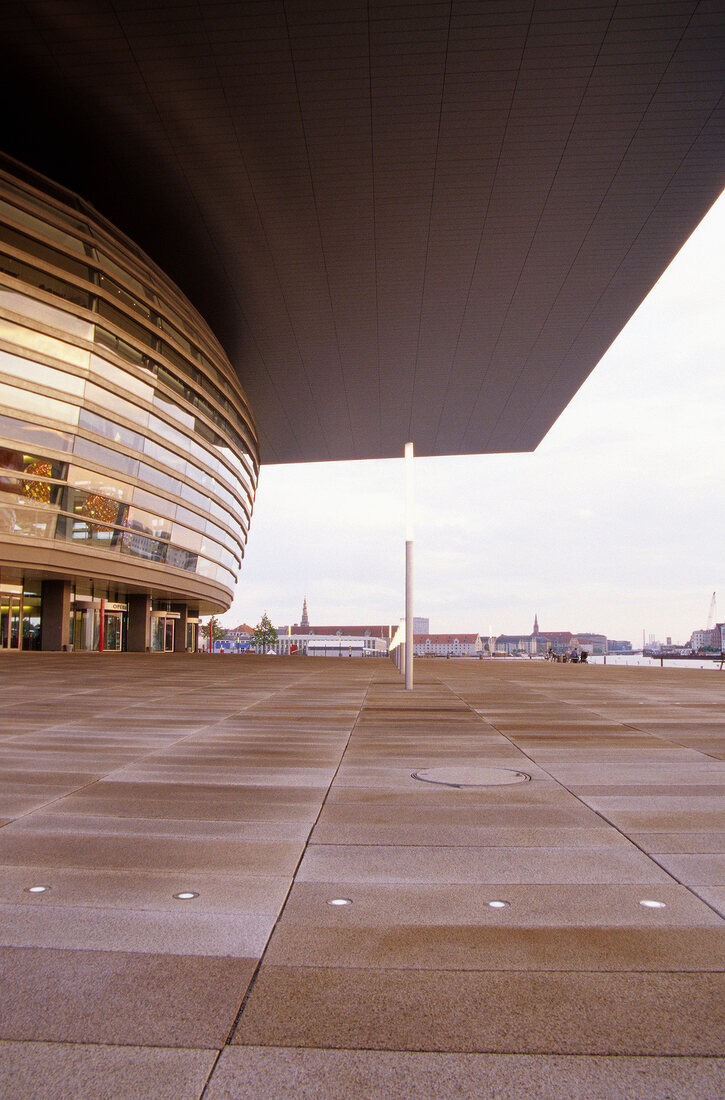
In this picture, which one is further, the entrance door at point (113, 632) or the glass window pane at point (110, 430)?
the entrance door at point (113, 632)

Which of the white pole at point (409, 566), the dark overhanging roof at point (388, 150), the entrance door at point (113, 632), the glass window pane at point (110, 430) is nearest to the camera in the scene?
the white pole at point (409, 566)

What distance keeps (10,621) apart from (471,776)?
3513 centimetres

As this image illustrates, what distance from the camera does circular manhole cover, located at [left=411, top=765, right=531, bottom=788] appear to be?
7.05 metres

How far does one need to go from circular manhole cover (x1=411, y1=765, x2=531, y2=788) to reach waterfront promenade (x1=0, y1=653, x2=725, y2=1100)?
57 mm

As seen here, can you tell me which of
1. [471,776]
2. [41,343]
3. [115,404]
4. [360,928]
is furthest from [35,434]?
[360,928]

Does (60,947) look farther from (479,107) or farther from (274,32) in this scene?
(479,107)

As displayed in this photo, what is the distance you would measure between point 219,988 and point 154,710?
1102 centimetres

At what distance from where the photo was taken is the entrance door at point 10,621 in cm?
3788

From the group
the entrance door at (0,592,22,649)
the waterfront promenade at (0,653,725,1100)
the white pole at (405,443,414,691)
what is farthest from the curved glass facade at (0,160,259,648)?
the waterfront promenade at (0,653,725,1100)

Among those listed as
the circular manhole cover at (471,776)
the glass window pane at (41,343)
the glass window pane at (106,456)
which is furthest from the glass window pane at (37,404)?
the circular manhole cover at (471,776)

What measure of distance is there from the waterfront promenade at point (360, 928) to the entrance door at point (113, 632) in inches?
1610

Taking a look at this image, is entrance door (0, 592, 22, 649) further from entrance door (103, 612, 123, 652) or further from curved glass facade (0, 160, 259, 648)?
entrance door (103, 612, 123, 652)

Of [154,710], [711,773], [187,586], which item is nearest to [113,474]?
[187,586]

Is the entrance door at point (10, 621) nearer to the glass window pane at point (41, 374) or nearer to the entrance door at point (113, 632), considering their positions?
the entrance door at point (113, 632)
